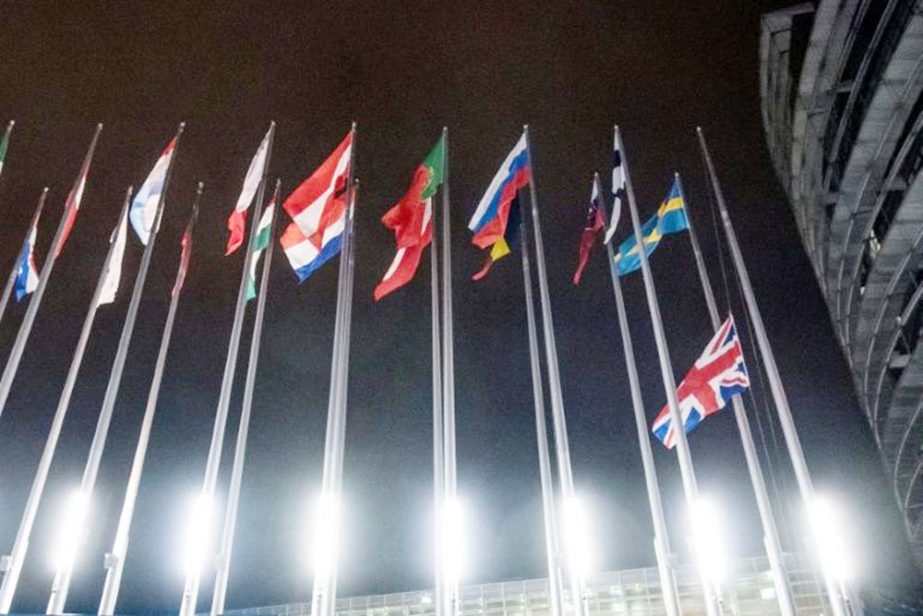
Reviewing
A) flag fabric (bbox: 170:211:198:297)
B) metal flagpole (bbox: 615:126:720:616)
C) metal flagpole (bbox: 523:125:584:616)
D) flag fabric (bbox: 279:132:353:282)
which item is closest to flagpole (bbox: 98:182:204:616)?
flag fabric (bbox: 170:211:198:297)

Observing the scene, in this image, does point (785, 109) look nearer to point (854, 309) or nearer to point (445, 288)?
point (854, 309)

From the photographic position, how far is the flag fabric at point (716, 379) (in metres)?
16.3

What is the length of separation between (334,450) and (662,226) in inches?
409

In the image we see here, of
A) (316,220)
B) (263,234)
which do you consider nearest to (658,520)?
(316,220)

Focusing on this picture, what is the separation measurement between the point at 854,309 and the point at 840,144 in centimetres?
897

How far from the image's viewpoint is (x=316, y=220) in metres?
18.7

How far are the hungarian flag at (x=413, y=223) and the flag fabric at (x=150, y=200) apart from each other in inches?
242

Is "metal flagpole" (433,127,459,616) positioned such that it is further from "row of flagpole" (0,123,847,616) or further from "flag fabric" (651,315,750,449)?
"flag fabric" (651,315,750,449)

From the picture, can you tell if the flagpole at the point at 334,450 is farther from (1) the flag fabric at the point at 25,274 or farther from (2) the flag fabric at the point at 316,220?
(1) the flag fabric at the point at 25,274

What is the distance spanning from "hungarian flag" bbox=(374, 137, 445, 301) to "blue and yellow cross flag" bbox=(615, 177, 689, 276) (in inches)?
214

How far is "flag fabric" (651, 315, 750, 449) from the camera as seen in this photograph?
53.4 ft

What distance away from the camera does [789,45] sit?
111 ft

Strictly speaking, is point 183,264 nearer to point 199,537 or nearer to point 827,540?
point 199,537

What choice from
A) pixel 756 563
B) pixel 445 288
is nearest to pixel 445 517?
pixel 445 288
